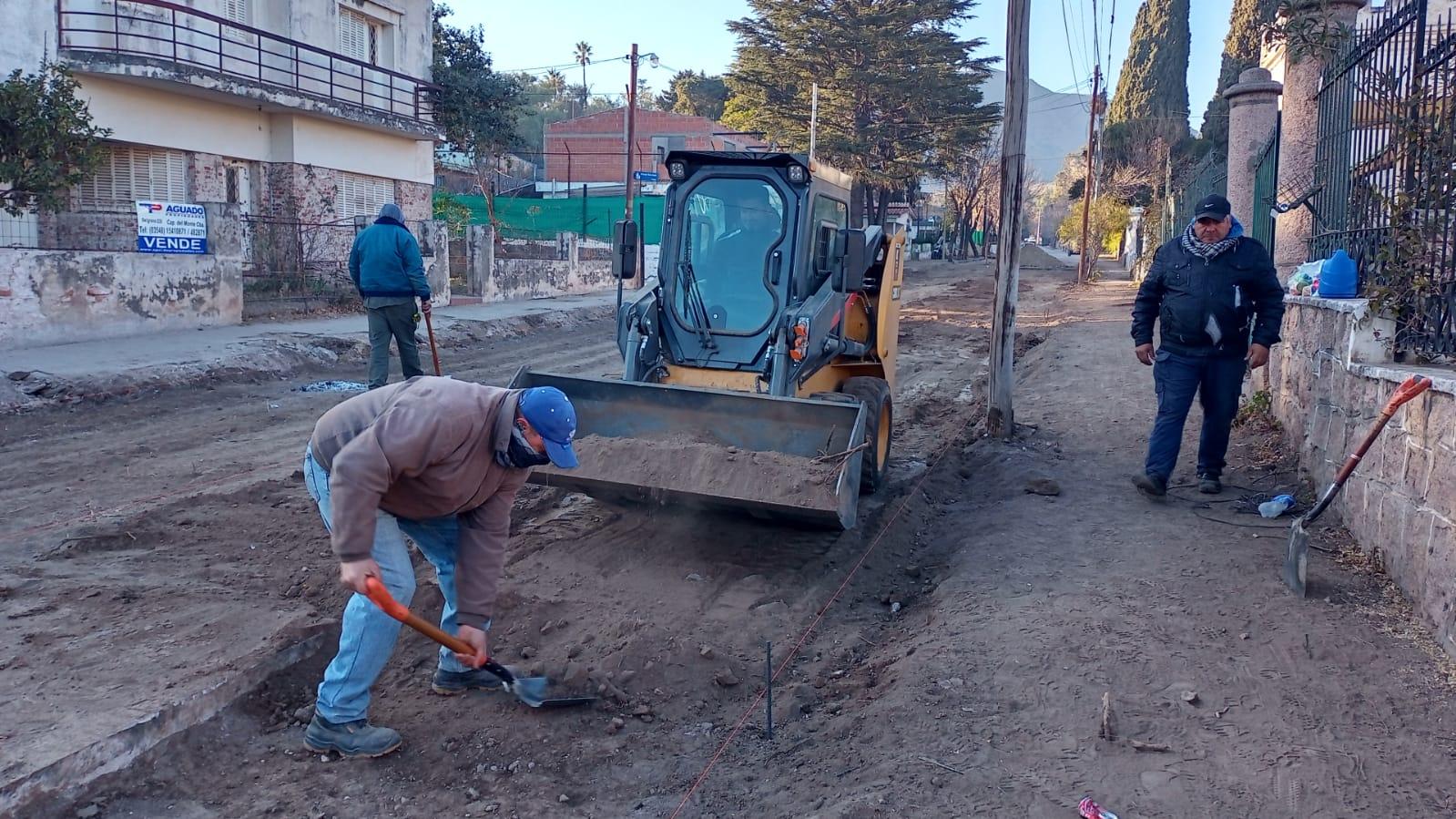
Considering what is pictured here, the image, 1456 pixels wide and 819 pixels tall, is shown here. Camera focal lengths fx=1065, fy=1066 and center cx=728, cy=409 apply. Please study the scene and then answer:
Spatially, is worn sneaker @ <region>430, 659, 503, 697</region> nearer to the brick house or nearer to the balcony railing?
the balcony railing

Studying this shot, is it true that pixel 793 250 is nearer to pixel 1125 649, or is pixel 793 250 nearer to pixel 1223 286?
pixel 1223 286

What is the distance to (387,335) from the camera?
1030 cm

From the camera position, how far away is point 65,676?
14.1 feet

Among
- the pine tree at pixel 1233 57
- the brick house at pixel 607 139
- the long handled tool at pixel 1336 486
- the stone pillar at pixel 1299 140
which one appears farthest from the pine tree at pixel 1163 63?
the long handled tool at pixel 1336 486

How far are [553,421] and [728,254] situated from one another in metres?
4.11

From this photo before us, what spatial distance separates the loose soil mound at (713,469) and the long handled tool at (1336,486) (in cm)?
221

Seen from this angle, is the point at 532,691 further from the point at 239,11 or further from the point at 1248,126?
the point at 239,11

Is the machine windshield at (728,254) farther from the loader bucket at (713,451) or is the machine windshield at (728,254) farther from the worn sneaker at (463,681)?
the worn sneaker at (463,681)

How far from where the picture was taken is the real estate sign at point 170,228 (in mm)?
14695

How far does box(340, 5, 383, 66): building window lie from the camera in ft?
83.3

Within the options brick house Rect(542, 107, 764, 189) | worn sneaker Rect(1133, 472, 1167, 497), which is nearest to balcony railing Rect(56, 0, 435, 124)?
worn sneaker Rect(1133, 472, 1167, 497)

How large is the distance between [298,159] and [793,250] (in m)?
18.8

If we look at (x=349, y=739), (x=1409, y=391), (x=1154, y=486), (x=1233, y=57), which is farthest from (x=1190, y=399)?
(x=1233, y=57)

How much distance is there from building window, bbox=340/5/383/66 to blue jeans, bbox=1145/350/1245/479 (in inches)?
913
